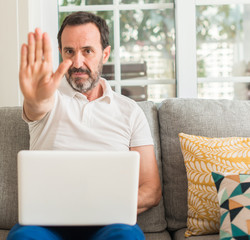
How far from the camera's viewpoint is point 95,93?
167 cm

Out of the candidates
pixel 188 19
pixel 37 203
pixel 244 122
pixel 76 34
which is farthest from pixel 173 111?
pixel 37 203

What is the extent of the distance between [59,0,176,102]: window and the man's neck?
A: 53 cm

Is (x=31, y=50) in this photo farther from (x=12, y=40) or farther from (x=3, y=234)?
(x=12, y=40)

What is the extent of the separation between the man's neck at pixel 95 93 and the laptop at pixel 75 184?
71 centimetres

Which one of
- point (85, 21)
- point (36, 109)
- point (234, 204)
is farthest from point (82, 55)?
point (234, 204)

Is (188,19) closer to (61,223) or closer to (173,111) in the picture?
(173,111)

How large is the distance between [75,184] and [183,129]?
2.55ft

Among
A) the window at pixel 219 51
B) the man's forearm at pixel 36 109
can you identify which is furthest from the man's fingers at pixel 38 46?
the window at pixel 219 51

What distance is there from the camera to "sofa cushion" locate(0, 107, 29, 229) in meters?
1.53

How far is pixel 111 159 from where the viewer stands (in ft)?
3.20

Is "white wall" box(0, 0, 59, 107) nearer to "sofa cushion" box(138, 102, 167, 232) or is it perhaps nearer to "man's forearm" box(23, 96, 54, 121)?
"man's forearm" box(23, 96, 54, 121)

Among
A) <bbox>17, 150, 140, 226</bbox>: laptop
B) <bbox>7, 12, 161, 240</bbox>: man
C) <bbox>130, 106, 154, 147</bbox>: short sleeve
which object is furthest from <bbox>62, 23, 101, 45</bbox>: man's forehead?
<bbox>17, 150, 140, 226</bbox>: laptop

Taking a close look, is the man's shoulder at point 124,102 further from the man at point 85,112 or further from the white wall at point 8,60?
the white wall at point 8,60

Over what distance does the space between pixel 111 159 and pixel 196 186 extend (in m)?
0.57
